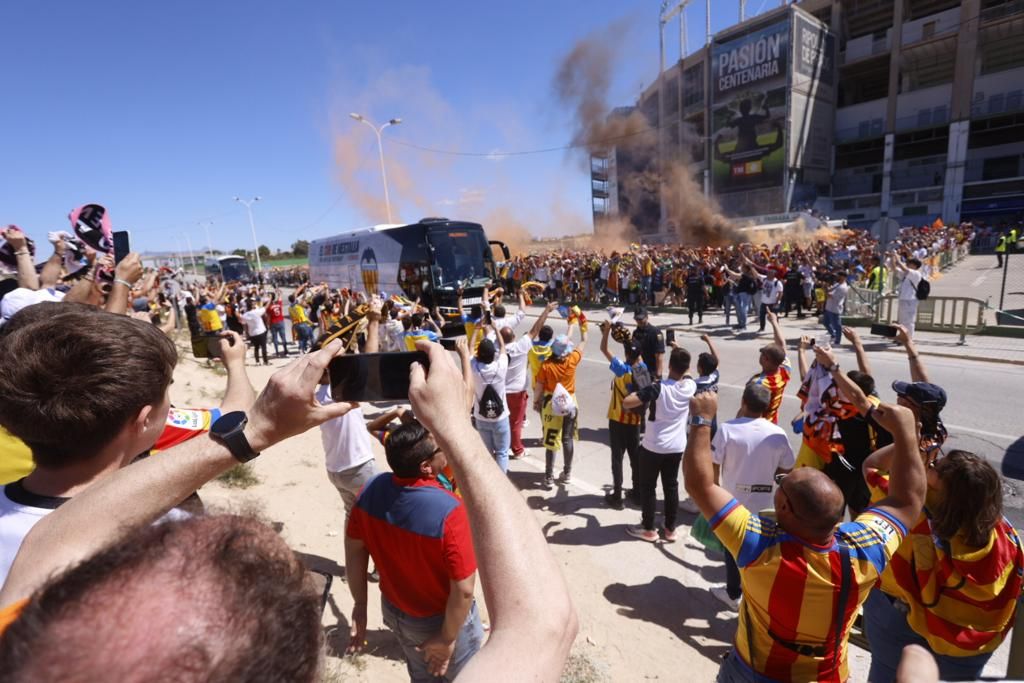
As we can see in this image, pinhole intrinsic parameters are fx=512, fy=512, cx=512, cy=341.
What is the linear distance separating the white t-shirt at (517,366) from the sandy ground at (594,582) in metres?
0.97

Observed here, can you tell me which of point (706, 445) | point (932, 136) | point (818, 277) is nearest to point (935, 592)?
point (706, 445)

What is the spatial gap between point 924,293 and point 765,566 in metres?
11.8

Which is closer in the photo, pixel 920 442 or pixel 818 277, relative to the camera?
pixel 920 442

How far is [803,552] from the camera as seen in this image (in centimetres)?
200

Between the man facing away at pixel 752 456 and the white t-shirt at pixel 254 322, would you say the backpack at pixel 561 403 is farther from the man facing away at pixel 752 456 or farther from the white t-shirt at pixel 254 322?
the white t-shirt at pixel 254 322

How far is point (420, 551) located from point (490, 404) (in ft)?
8.84

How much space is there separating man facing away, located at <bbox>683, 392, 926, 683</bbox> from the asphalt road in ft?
11.1

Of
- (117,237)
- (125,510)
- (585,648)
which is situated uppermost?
(117,237)

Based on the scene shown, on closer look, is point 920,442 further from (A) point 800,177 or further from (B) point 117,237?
(A) point 800,177

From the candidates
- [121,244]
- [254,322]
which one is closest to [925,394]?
[121,244]

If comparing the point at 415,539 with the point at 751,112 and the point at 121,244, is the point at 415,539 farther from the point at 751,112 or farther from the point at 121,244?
the point at 751,112

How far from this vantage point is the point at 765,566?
6.64 ft

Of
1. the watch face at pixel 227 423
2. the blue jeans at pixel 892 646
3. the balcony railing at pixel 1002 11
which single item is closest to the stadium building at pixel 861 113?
the balcony railing at pixel 1002 11

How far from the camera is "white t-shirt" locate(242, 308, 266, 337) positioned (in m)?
12.1
